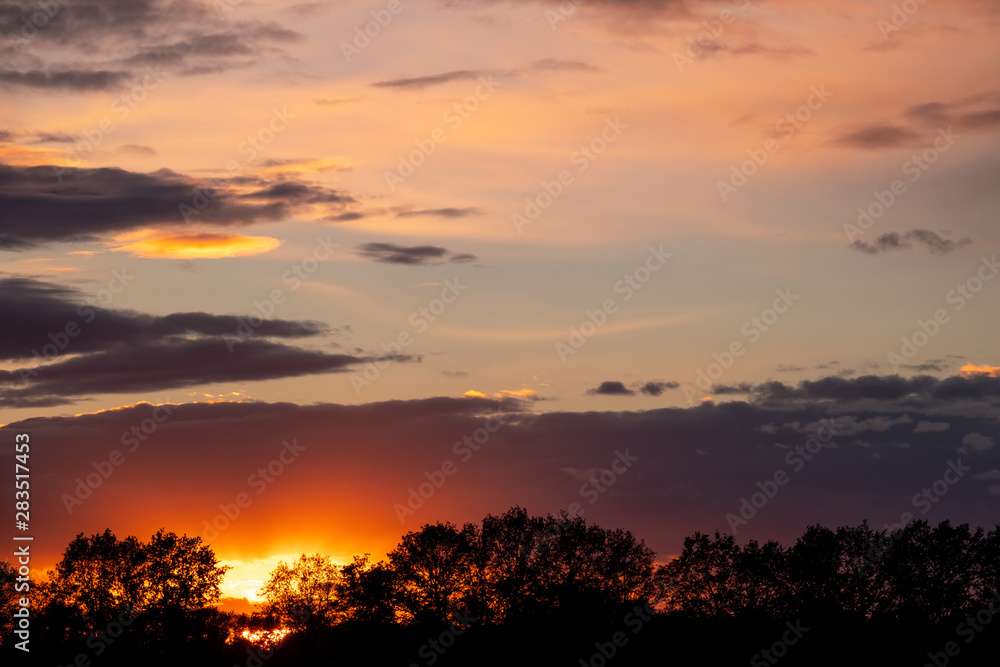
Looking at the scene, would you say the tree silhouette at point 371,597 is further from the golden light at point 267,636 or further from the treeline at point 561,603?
the golden light at point 267,636

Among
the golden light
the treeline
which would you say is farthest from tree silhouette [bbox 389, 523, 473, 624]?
the golden light

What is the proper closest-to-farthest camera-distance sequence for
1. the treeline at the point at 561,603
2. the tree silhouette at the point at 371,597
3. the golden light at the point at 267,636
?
1. the treeline at the point at 561,603
2. the tree silhouette at the point at 371,597
3. the golden light at the point at 267,636

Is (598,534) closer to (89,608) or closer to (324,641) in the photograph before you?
(324,641)

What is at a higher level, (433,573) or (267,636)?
(433,573)

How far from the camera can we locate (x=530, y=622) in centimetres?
13350

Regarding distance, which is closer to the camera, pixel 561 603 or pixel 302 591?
pixel 561 603

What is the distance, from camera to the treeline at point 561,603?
122 metres

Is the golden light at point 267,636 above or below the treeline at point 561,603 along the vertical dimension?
below

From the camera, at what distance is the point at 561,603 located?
138m

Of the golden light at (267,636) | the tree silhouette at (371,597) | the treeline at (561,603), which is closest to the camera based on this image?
the treeline at (561,603)

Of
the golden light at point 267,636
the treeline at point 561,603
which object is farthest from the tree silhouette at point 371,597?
the golden light at point 267,636

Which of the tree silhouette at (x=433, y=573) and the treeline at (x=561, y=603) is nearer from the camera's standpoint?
→ the treeline at (x=561, y=603)

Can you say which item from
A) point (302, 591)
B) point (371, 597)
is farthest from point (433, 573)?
point (302, 591)

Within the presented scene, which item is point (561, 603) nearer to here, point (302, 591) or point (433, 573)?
point (433, 573)
